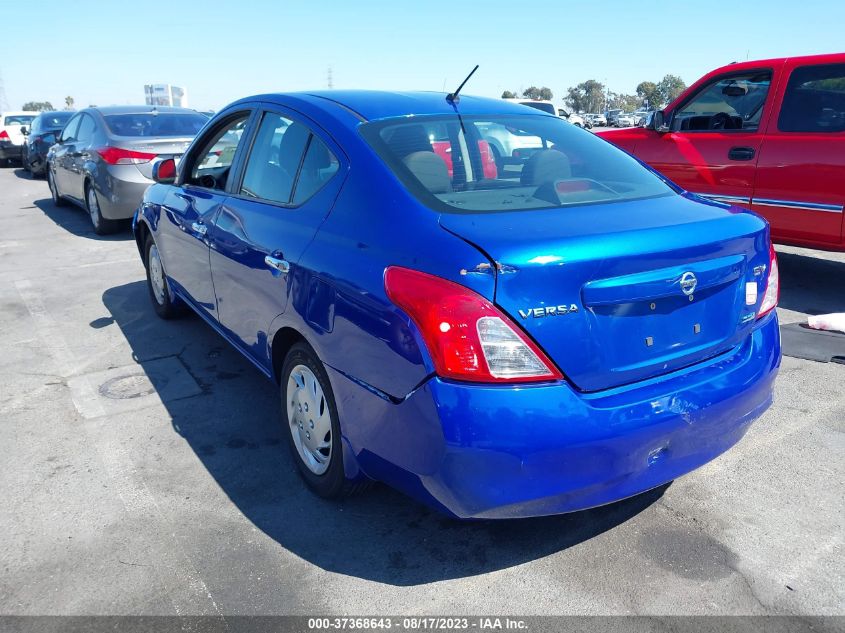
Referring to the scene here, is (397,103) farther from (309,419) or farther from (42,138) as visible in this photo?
(42,138)

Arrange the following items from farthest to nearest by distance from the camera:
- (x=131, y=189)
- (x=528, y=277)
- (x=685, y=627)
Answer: (x=131, y=189) < (x=685, y=627) < (x=528, y=277)

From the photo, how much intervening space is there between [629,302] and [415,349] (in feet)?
2.32

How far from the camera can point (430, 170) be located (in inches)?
108

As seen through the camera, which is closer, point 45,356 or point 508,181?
point 508,181

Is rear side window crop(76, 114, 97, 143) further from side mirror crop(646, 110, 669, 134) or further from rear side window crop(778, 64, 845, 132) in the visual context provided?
rear side window crop(778, 64, 845, 132)

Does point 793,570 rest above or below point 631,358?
below

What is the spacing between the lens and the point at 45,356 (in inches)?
193

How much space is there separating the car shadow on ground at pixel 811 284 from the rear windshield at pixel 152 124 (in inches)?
280

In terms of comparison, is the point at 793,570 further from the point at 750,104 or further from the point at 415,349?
the point at 750,104

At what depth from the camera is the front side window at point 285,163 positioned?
119 inches

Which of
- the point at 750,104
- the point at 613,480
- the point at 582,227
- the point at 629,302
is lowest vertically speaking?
the point at 613,480

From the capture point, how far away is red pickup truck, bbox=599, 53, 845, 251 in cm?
570

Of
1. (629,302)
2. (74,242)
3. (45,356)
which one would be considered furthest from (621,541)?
(74,242)

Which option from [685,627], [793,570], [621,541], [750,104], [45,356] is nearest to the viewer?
[685,627]
